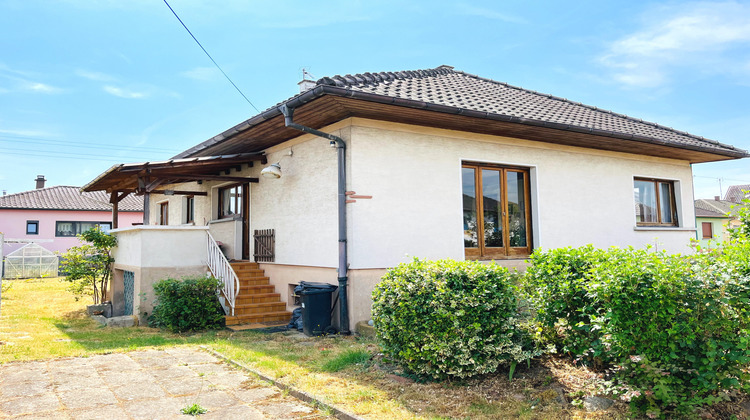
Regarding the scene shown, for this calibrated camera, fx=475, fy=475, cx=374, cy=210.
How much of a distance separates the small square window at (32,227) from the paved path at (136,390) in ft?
106

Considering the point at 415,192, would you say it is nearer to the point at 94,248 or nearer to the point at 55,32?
the point at 94,248

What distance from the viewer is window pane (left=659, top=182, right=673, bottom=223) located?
39.1 feet

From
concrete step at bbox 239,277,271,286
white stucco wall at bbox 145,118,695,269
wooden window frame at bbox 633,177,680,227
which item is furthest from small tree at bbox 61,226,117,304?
wooden window frame at bbox 633,177,680,227

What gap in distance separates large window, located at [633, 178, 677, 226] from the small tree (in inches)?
493

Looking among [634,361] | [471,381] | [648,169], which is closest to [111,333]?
[471,381]

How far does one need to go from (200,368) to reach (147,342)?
213 cm

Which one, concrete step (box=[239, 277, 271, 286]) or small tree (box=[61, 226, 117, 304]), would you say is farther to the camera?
small tree (box=[61, 226, 117, 304])

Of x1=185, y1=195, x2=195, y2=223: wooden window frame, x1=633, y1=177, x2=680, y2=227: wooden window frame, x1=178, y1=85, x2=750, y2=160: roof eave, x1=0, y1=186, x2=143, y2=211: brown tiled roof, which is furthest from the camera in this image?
x1=0, y1=186, x2=143, y2=211: brown tiled roof

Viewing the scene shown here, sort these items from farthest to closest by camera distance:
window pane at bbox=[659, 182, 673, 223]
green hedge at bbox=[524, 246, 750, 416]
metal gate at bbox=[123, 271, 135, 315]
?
window pane at bbox=[659, 182, 673, 223]
metal gate at bbox=[123, 271, 135, 315]
green hedge at bbox=[524, 246, 750, 416]

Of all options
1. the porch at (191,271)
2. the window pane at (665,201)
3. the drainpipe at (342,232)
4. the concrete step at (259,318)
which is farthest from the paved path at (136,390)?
the window pane at (665,201)

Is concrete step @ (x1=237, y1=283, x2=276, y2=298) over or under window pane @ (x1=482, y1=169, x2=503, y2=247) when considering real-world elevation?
under

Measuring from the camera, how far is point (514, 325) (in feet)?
15.1

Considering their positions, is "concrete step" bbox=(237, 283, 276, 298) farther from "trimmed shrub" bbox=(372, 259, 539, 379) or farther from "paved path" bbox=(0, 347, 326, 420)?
"trimmed shrub" bbox=(372, 259, 539, 379)

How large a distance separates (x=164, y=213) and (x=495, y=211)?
12.7 meters
